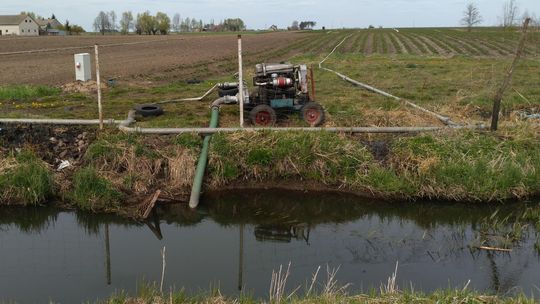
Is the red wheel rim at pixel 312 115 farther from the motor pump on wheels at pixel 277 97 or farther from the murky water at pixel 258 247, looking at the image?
the murky water at pixel 258 247

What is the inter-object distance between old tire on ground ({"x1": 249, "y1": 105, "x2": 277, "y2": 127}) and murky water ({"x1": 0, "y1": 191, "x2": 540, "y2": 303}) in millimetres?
1943

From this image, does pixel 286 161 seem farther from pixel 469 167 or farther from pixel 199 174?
pixel 469 167

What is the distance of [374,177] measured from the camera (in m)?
8.77

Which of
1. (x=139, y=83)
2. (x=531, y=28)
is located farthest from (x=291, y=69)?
(x=139, y=83)

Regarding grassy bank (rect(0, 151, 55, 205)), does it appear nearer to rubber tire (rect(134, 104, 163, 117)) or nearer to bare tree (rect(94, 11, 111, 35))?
rubber tire (rect(134, 104, 163, 117))

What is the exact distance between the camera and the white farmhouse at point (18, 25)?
110 meters

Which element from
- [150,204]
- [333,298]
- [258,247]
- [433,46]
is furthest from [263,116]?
[433,46]

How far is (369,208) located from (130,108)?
6.59 metres

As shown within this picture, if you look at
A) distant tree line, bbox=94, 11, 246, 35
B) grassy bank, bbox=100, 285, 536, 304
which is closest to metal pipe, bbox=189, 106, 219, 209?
grassy bank, bbox=100, 285, 536, 304

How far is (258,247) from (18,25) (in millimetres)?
120120

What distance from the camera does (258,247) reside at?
7.06m

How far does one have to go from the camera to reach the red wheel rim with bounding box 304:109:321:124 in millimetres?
10555

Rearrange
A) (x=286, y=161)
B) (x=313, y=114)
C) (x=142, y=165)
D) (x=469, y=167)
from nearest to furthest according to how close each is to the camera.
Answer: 1. (x=469, y=167)
2. (x=142, y=165)
3. (x=286, y=161)
4. (x=313, y=114)

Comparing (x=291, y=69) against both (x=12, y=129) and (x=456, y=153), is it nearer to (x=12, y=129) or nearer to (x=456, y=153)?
(x=456, y=153)
